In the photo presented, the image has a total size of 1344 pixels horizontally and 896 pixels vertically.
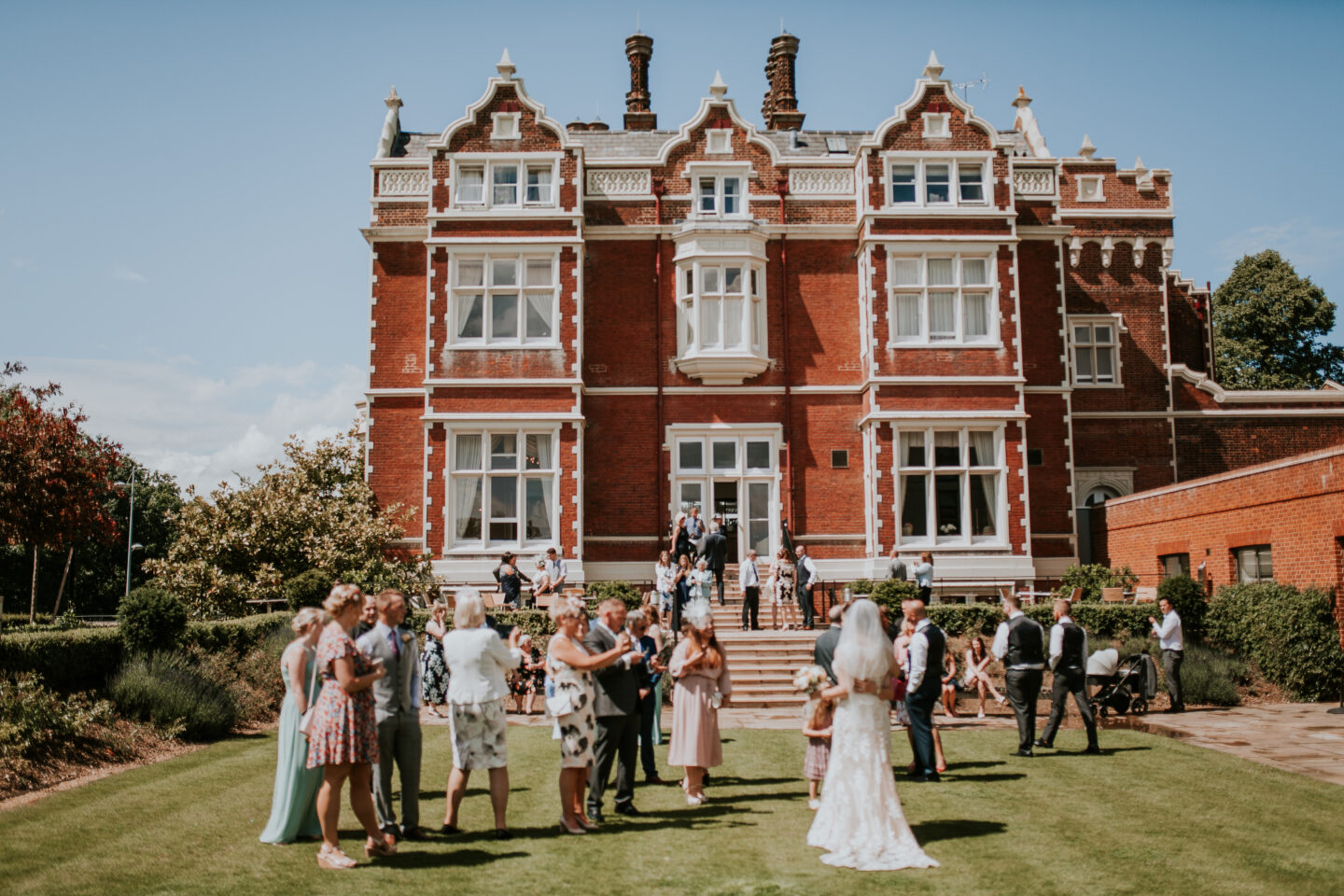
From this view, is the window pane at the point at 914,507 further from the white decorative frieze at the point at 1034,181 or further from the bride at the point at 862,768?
the bride at the point at 862,768

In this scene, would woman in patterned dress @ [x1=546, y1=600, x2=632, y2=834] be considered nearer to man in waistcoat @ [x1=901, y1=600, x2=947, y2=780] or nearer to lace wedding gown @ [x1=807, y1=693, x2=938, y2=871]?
lace wedding gown @ [x1=807, y1=693, x2=938, y2=871]

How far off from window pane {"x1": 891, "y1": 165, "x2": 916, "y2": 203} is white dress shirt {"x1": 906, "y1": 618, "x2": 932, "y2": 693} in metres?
16.8

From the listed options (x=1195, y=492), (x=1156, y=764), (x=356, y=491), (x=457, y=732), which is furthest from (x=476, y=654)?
(x=1195, y=492)

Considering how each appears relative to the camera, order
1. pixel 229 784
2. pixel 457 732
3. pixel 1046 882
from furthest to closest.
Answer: pixel 229 784
pixel 457 732
pixel 1046 882

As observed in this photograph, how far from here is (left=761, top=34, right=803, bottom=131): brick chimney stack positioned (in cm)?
3158

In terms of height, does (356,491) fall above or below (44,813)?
above

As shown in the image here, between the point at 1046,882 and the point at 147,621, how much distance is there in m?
12.8

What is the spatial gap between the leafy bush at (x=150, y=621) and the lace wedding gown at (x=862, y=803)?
1093 cm

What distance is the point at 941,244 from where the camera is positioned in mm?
25828

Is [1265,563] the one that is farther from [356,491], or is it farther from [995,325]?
[356,491]

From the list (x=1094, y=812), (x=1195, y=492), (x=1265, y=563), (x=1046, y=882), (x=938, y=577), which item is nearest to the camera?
(x=1046, y=882)

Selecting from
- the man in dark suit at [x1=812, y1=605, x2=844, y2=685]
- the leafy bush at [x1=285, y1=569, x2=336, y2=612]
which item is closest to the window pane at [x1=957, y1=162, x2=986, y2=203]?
the leafy bush at [x1=285, y1=569, x2=336, y2=612]

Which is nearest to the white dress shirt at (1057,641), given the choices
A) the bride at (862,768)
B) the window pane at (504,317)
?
the bride at (862,768)

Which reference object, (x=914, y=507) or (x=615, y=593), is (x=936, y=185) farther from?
(x=615, y=593)
